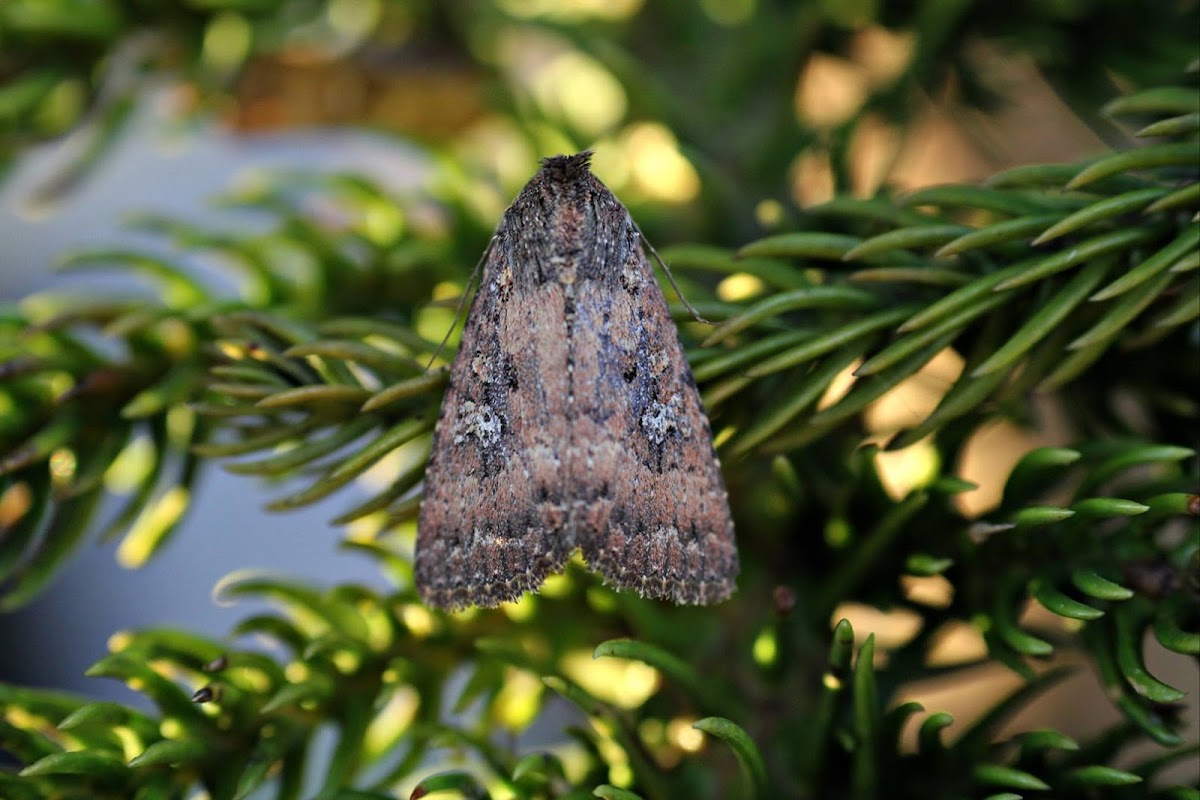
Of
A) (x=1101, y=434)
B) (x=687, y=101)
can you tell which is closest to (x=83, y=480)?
(x=687, y=101)

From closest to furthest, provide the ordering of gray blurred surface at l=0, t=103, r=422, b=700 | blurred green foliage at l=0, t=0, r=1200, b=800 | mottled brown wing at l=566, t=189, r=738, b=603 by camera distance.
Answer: blurred green foliage at l=0, t=0, r=1200, b=800 < mottled brown wing at l=566, t=189, r=738, b=603 < gray blurred surface at l=0, t=103, r=422, b=700

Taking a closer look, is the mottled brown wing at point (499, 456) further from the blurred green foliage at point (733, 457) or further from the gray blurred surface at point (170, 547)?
the gray blurred surface at point (170, 547)

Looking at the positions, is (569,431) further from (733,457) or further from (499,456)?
(733,457)

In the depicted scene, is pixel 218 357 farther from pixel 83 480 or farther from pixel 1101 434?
pixel 1101 434

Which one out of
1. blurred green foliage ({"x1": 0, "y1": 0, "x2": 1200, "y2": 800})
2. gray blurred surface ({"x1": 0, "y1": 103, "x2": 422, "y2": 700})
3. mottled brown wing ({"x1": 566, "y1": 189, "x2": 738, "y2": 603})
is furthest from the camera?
gray blurred surface ({"x1": 0, "y1": 103, "x2": 422, "y2": 700})

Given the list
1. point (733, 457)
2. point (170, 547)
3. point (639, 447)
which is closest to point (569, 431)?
point (639, 447)

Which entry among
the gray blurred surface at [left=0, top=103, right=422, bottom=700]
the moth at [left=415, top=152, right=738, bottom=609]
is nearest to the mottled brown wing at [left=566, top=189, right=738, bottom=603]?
the moth at [left=415, top=152, right=738, bottom=609]

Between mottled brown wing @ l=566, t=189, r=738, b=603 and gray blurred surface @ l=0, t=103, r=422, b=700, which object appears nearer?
mottled brown wing @ l=566, t=189, r=738, b=603

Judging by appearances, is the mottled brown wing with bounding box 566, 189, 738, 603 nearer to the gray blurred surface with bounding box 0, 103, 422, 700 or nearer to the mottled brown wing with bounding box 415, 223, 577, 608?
the mottled brown wing with bounding box 415, 223, 577, 608
